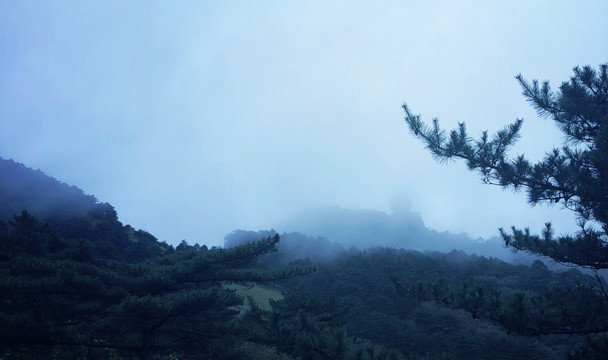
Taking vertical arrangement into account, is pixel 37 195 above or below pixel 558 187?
above

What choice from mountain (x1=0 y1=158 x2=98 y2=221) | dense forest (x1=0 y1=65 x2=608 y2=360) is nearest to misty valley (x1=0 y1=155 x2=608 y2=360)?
dense forest (x1=0 y1=65 x2=608 y2=360)

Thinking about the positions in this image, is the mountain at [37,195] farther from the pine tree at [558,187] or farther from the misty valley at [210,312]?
the pine tree at [558,187]

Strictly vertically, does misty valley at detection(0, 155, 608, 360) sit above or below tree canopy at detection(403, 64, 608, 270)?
below

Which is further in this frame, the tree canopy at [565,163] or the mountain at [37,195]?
the mountain at [37,195]

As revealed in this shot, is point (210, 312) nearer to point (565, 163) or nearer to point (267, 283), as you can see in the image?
point (267, 283)

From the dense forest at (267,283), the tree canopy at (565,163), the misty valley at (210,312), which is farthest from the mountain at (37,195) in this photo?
the tree canopy at (565,163)

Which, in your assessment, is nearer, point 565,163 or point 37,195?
point 565,163

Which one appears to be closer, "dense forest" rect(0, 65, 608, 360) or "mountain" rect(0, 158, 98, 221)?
"dense forest" rect(0, 65, 608, 360)

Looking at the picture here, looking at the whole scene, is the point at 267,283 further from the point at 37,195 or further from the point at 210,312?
the point at 37,195

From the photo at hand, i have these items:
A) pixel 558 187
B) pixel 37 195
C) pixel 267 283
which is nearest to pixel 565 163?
pixel 558 187

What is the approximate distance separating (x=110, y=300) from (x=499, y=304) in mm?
5917

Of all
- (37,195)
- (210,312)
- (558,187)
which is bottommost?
(210,312)

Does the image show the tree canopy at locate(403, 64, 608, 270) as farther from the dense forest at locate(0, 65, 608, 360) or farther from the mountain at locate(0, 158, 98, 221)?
the mountain at locate(0, 158, 98, 221)

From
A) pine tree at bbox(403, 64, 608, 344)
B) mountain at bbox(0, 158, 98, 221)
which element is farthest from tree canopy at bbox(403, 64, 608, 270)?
mountain at bbox(0, 158, 98, 221)
